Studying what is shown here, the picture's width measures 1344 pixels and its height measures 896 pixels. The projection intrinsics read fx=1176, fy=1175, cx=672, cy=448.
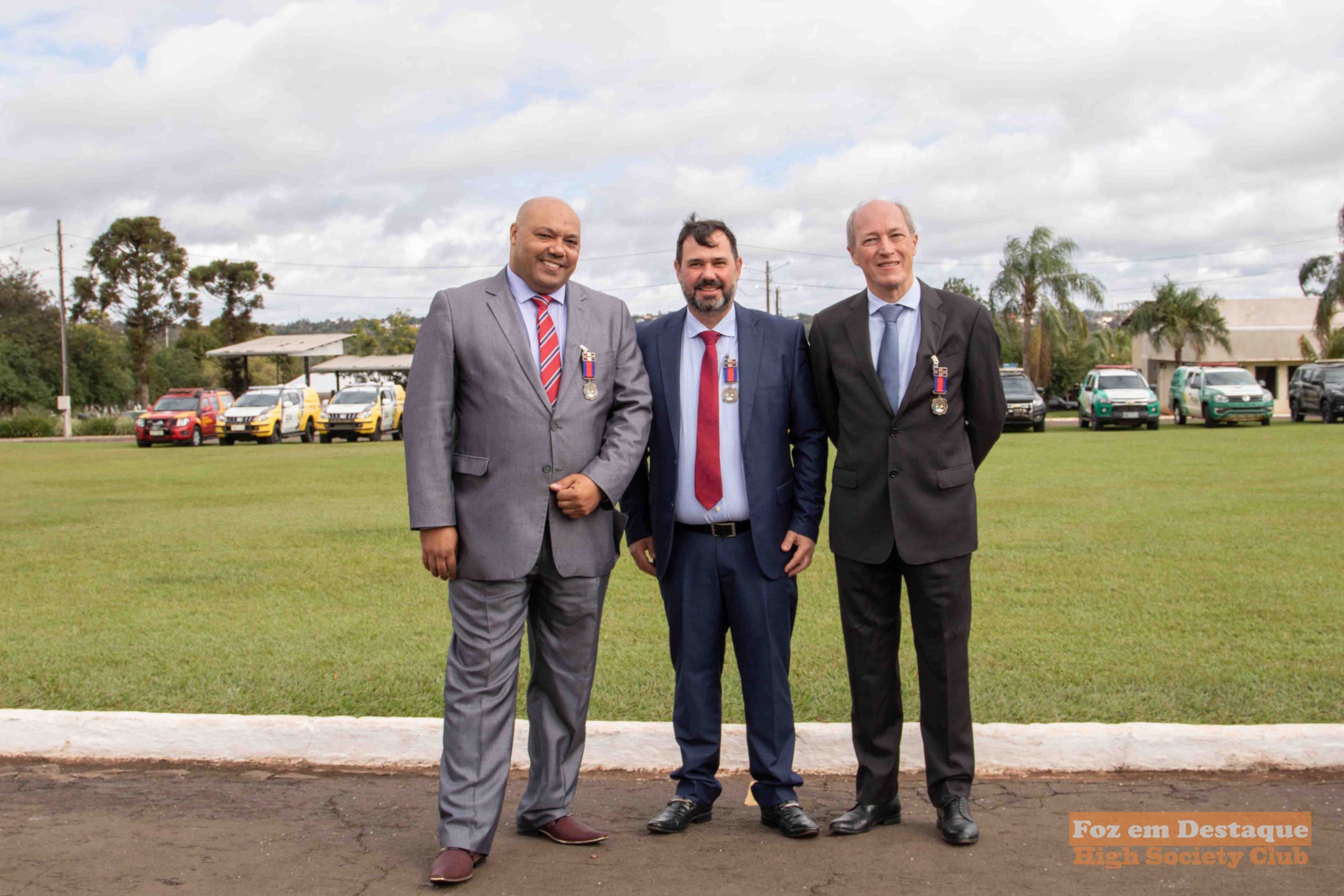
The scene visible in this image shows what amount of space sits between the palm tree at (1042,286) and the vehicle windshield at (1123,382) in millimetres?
17178

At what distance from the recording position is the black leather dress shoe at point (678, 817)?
13.0 ft

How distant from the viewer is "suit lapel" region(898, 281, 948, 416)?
4.04m

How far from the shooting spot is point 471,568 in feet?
12.6

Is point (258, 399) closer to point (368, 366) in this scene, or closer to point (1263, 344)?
point (368, 366)

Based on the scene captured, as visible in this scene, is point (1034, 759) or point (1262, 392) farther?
point (1262, 392)

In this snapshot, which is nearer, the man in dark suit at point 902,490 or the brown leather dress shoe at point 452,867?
the brown leather dress shoe at point 452,867

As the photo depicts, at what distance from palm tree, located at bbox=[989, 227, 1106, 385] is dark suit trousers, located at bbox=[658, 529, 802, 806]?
49899 mm

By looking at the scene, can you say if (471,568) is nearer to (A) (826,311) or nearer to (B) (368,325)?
(A) (826,311)

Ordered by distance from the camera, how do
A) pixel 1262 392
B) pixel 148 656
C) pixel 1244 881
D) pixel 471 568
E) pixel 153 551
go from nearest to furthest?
pixel 1244 881 → pixel 471 568 → pixel 148 656 → pixel 153 551 → pixel 1262 392

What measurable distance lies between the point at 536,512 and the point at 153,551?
7.36m

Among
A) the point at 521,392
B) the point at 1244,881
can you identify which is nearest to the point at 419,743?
the point at 521,392

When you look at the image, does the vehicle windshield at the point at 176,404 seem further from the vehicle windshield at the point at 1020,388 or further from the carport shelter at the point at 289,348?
the vehicle windshield at the point at 1020,388

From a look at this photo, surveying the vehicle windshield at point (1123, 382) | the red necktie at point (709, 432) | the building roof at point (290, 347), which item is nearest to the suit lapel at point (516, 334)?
the red necktie at point (709, 432)

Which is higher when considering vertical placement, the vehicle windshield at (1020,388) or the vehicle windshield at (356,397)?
the vehicle windshield at (356,397)
